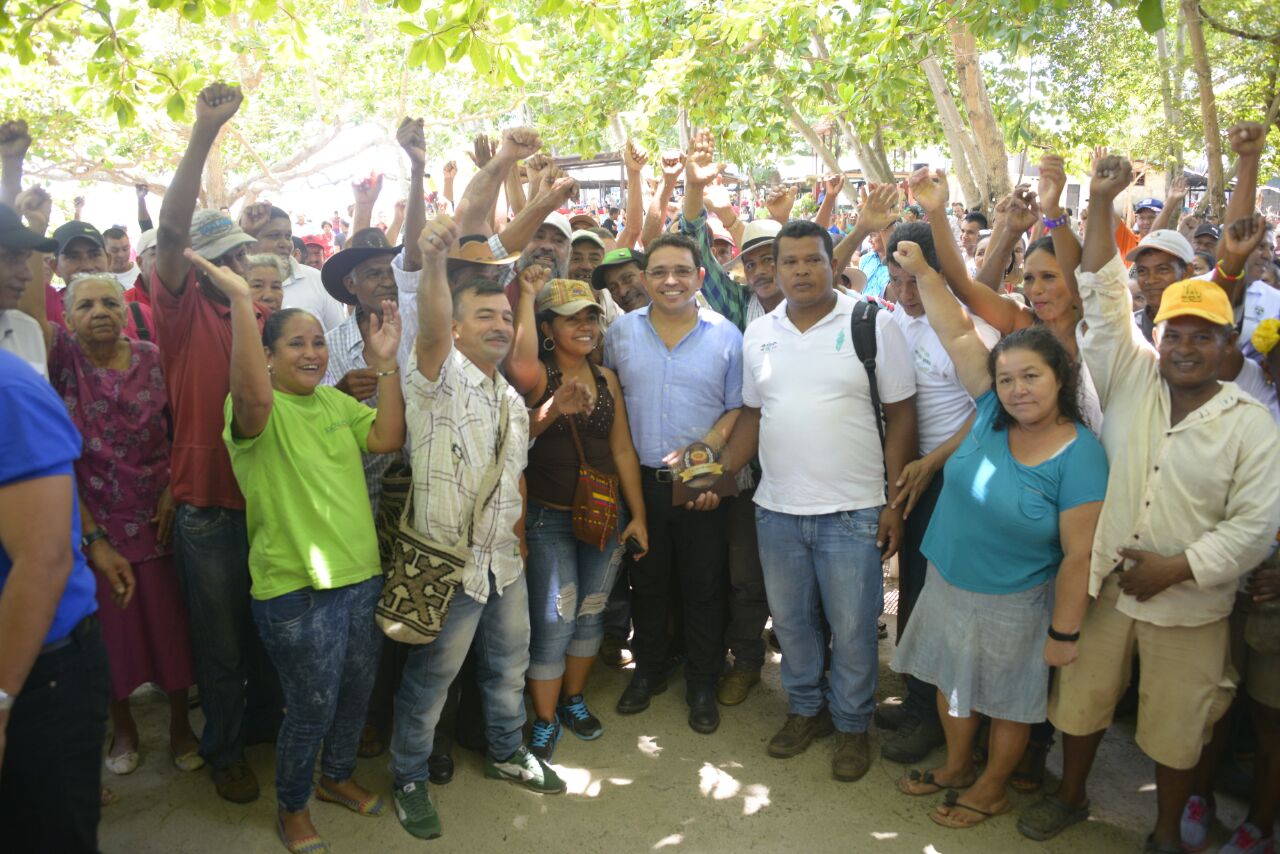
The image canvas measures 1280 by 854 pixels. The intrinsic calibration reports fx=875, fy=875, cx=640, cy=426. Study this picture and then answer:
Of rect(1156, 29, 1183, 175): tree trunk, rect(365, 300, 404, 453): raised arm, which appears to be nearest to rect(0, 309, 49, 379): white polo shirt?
rect(365, 300, 404, 453): raised arm

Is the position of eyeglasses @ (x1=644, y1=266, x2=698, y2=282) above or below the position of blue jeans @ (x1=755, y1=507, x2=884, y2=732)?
above

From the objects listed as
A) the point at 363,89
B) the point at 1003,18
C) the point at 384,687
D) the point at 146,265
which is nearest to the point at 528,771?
the point at 384,687

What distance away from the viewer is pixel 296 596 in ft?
10.2

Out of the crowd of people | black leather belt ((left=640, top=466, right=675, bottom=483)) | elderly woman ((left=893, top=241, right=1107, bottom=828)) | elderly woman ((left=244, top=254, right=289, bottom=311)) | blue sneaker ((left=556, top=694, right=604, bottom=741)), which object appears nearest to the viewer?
the crowd of people

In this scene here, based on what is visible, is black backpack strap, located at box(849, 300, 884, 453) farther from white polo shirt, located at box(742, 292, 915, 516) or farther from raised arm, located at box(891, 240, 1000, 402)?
raised arm, located at box(891, 240, 1000, 402)

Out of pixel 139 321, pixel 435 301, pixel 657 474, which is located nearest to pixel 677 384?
pixel 657 474

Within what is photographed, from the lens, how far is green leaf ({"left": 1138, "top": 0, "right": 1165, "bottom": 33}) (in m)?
2.88

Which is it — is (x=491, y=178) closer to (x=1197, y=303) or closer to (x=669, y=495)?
(x=669, y=495)

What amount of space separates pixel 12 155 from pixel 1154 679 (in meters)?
5.02

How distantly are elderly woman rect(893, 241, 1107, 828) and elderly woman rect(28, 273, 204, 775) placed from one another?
10.2ft

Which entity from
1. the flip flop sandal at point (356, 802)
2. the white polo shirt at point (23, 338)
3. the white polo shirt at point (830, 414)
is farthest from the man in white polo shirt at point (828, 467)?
the white polo shirt at point (23, 338)

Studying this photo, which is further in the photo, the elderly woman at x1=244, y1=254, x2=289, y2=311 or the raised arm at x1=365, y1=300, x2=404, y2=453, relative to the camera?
the elderly woman at x1=244, y1=254, x2=289, y2=311

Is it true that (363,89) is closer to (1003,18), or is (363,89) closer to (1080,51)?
(1080,51)

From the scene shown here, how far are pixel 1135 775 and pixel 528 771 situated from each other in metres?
2.65
